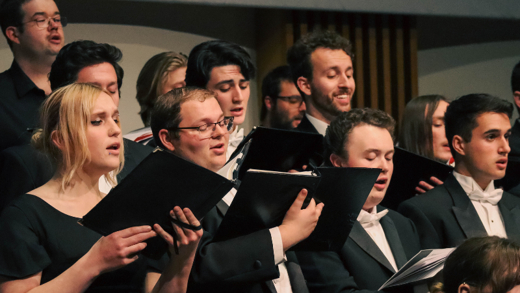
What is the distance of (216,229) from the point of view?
2.13 m

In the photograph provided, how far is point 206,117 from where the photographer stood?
2250 mm

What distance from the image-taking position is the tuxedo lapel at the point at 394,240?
2418mm

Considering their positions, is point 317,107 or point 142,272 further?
point 317,107

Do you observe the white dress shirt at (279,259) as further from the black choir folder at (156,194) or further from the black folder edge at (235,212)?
the black choir folder at (156,194)

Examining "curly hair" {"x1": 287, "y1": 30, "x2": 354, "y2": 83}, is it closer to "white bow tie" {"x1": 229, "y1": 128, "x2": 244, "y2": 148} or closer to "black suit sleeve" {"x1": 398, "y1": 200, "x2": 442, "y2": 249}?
"white bow tie" {"x1": 229, "y1": 128, "x2": 244, "y2": 148}

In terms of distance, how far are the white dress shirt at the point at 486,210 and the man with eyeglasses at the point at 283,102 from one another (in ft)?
4.26

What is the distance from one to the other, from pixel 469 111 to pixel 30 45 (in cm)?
212

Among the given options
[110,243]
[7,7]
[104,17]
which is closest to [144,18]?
[104,17]

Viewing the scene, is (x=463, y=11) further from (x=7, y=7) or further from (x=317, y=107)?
(x=7, y=7)

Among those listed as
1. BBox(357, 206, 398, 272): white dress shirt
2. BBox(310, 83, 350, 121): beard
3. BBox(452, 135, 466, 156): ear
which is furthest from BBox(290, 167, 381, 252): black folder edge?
BBox(310, 83, 350, 121): beard

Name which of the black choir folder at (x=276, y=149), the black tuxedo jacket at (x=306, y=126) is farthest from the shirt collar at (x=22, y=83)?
the black tuxedo jacket at (x=306, y=126)

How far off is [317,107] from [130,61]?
189cm

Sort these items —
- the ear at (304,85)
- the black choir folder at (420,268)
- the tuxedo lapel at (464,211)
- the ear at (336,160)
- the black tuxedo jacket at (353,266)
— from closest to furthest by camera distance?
1. the black choir folder at (420,268)
2. the black tuxedo jacket at (353,266)
3. the ear at (336,160)
4. the tuxedo lapel at (464,211)
5. the ear at (304,85)

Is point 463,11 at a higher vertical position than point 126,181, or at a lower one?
higher
